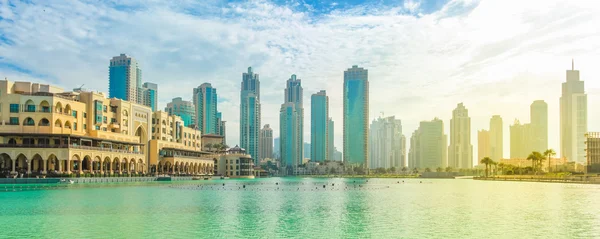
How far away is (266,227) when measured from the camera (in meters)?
34.6

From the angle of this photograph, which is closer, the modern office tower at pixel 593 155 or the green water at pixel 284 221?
the green water at pixel 284 221

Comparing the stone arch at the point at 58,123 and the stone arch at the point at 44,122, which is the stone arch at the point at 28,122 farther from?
the stone arch at the point at 58,123

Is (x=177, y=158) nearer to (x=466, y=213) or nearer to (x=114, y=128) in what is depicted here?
(x=114, y=128)

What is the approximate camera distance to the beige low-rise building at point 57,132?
103938 millimetres

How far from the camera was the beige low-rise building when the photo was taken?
103938 millimetres

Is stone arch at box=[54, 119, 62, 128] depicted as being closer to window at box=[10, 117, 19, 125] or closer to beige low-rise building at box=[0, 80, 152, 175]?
beige low-rise building at box=[0, 80, 152, 175]

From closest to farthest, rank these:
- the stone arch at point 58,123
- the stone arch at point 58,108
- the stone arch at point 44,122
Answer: the stone arch at point 44,122
the stone arch at point 58,123
the stone arch at point 58,108

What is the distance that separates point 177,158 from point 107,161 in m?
35.2

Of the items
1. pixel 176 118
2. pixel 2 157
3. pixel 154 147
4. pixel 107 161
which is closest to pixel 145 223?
pixel 2 157

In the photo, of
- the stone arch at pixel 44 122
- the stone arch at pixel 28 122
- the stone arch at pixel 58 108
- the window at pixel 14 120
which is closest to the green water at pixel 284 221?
the stone arch at pixel 28 122

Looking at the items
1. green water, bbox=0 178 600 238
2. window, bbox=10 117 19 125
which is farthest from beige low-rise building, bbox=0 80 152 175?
green water, bbox=0 178 600 238

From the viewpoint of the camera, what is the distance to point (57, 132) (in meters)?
109

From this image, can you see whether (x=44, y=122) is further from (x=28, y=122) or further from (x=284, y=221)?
(x=284, y=221)

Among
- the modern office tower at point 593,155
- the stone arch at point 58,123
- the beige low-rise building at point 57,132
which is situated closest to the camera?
the beige low-rise building at point 57,132
